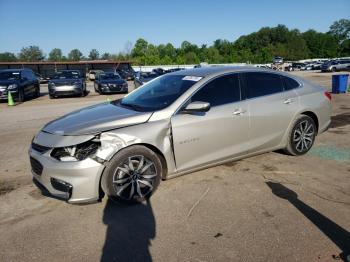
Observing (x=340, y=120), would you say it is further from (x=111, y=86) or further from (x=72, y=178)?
(x=111, y=86)

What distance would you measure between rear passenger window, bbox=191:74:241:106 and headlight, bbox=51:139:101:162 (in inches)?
58.3

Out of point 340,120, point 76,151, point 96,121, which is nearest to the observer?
point 76,151

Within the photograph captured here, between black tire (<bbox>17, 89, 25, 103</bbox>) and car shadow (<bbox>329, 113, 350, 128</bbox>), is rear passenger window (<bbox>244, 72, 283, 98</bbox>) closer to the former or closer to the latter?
car shadow (<bbox>329, 113, 350, 128</bbox>)

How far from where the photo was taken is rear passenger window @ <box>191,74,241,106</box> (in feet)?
15.8

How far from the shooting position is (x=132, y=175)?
13.8 feet

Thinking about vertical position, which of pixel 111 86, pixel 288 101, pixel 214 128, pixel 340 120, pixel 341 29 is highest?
pixel 341 29

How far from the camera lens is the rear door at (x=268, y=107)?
5234 mm

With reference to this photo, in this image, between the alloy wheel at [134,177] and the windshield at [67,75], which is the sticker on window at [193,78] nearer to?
the alloy wheel at [134,177]

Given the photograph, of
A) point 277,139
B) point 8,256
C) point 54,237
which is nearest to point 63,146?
point 54,237

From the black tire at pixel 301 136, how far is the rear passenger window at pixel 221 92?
1350 mm

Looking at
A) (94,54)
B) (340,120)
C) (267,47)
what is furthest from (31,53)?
(340,120)

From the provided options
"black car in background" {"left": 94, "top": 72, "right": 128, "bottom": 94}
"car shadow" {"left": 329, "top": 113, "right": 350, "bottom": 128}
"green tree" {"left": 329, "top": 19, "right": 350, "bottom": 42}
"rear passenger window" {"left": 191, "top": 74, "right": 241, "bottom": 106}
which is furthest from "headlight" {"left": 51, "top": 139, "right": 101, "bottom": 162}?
"green tree" {"left": 329, "top": 19, "right": 350, "bottom": 42}

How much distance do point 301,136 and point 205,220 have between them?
2925 mm

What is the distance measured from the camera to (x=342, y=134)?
7668 millimetres
